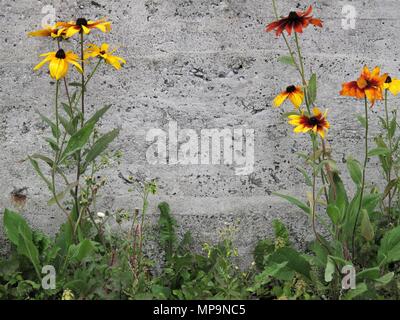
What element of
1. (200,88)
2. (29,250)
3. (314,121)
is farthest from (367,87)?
(29,250)

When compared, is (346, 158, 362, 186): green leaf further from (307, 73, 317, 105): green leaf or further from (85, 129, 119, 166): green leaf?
(85, 129, 119, 166): green leaf

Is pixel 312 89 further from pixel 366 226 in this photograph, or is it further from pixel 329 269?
pixel 329 269

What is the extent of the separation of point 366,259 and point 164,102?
3.22 ft

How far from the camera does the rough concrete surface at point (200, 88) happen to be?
8.63 feet

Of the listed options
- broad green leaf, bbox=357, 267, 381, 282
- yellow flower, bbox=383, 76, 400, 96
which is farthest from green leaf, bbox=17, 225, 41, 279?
yellow flower, bbox=383, 76, 400, 96

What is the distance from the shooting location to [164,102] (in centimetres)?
264

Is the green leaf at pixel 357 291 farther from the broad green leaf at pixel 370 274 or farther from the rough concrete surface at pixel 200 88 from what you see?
the rough concrete surface at pixel 200 88

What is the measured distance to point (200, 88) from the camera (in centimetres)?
264

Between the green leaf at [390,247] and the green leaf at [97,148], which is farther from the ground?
the green leaf at [97,148]

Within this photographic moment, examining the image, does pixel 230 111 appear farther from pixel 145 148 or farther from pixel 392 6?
pixel 392 6

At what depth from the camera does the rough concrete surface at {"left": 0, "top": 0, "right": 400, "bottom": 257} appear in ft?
8.63

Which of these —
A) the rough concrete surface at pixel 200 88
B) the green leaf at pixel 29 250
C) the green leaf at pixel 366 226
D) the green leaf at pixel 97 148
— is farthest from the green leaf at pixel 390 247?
the green leaf at pixel 29 250
